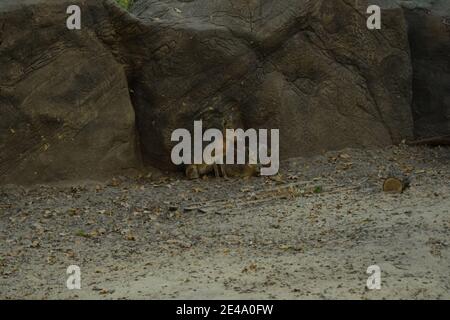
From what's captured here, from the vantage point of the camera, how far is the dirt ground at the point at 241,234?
297 inches

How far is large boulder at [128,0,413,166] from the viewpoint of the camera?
12.0m

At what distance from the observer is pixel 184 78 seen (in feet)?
39.4

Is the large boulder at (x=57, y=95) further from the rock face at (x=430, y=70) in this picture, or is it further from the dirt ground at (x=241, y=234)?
the rock face at (x=430, y=70)

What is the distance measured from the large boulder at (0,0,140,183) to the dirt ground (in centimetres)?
36

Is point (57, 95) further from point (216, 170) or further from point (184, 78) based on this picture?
point (216, 170)

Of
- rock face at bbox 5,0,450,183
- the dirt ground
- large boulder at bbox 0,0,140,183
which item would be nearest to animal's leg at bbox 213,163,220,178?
the dirt ground

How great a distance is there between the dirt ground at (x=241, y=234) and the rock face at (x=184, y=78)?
1.44 ft

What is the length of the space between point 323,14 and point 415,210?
13.7 ft

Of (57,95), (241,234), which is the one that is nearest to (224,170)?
(57,95)

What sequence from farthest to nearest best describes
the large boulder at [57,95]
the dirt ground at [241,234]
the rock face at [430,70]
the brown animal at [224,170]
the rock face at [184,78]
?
the rock face at [430,70], the brown animal at [224,170], the rock face at [184,78], the large boulder at [57,95], the dirt ground at [241,234]

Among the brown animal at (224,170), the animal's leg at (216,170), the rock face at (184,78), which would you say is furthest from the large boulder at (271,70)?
the animal's leg at (216,170)

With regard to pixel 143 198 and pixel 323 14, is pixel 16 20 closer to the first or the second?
pixel 143 198

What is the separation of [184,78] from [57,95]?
1.81 meters

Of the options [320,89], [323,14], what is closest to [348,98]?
[320,89]
